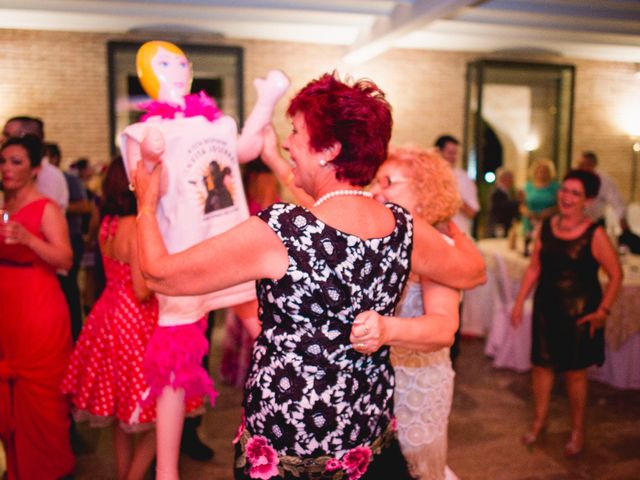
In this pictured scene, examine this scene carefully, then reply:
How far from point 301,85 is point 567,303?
6131 mm

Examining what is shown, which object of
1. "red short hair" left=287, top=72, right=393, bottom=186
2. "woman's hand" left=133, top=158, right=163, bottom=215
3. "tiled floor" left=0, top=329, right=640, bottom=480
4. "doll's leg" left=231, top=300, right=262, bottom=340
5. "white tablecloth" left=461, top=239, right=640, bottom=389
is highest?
"red short hair" left=287, top=72, right=393, bottom=186

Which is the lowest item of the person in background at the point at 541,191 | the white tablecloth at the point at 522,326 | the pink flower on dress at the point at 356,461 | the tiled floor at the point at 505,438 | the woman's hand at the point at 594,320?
the tiled floor at the point at 505,438

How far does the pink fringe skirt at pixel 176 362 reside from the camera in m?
2.07

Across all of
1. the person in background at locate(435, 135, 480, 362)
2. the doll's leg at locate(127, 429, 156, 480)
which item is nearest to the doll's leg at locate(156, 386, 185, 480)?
the doll's leg at locate(127, 429, 156, 480)

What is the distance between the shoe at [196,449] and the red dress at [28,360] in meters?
0.70

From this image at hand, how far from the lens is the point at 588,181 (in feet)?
11.1

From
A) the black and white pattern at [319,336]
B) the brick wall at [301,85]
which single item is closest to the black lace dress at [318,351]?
the black and white pattern at [319,336]

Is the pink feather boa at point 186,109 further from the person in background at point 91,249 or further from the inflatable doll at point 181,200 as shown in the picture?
the person in background at point 91,249

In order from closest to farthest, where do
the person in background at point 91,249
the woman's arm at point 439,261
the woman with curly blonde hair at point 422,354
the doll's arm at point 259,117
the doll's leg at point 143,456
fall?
the woman's arm at point 439,261 → the woman with curly blonde hair at point 422,354 → the doll's arm at point 259,117 → the doll's leg at point 143,456 → the person in background at point 91,249

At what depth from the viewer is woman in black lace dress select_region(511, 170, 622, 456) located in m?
3.31

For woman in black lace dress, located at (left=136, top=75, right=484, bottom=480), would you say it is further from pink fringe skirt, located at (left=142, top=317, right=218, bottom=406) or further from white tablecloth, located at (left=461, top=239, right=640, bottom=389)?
A: white tablecloth, located at (left=461, top=239, right=640, bottom=389)

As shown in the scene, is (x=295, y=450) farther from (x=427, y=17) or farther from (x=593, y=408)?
(x=427, y=17)

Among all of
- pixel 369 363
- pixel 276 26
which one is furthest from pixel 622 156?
pixel 369 363

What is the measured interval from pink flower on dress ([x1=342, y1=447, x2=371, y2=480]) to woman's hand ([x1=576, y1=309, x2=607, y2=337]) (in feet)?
7.39
